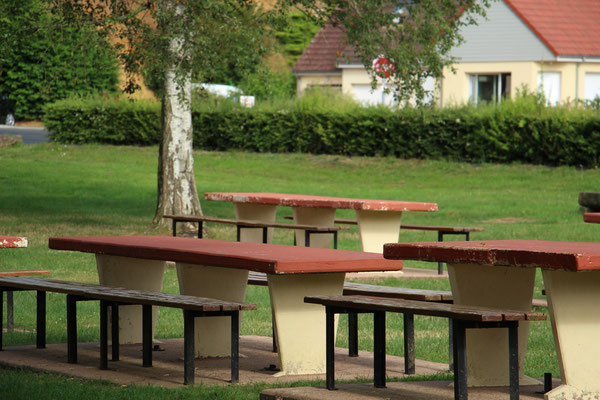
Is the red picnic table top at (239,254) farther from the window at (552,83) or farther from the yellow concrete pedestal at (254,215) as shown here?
the window at (552,83)

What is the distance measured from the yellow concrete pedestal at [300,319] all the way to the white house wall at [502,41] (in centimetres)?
2884

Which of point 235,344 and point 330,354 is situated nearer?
point 330,354

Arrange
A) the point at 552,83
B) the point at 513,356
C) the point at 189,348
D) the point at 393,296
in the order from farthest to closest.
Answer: the point at 552,83 < the point at 393,296 < the point at 189,348 < the point at 513,356

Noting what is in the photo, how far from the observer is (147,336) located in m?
7.48

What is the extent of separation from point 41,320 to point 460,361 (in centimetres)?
362

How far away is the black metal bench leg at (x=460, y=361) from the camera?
19.1 ft

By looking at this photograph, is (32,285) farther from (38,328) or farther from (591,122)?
(591,122)

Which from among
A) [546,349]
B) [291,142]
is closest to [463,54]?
[291,142]

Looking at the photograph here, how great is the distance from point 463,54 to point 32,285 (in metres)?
30.4

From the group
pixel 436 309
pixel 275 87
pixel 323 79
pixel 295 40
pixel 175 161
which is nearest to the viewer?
pixel 436 309

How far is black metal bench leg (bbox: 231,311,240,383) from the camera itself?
6770 mm

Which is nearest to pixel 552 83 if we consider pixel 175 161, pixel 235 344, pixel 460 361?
pixel 175 161

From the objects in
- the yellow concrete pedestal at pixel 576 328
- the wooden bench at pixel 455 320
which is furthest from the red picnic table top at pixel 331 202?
the yellow concrete pedestal at pixel 576 328

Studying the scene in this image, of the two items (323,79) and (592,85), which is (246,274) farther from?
(323,79)
